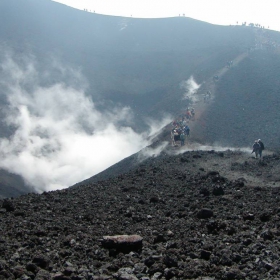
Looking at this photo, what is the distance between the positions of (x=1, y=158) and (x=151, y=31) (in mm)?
44110

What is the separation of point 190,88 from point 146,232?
41375 millimetres

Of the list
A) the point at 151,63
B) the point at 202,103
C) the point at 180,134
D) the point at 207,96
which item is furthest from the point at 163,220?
the point at 151,63

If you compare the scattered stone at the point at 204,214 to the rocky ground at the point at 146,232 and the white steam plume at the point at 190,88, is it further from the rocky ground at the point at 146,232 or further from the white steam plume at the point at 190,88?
the white steam plume at the point at 190,88

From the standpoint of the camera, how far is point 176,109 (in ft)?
147

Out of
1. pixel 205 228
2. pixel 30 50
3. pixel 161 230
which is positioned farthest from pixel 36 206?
pixel 30 50

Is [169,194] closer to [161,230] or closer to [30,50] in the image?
[161,230]

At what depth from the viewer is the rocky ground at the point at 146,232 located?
7.10 meters

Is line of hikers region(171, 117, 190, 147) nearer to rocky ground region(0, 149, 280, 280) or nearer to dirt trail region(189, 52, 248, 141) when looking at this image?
dirt trail region(189, 52, 248, 141)

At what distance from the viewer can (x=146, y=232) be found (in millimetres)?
9727

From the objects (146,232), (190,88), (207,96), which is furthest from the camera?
(190,88)

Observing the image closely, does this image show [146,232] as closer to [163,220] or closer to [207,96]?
[163,220]

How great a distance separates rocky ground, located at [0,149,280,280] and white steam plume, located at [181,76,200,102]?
2974 cm

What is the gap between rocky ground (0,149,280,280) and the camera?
7102 mm

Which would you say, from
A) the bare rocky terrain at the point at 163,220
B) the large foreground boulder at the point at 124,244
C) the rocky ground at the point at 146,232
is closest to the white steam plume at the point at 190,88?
the bare rocky terrain at the point at 163,220
